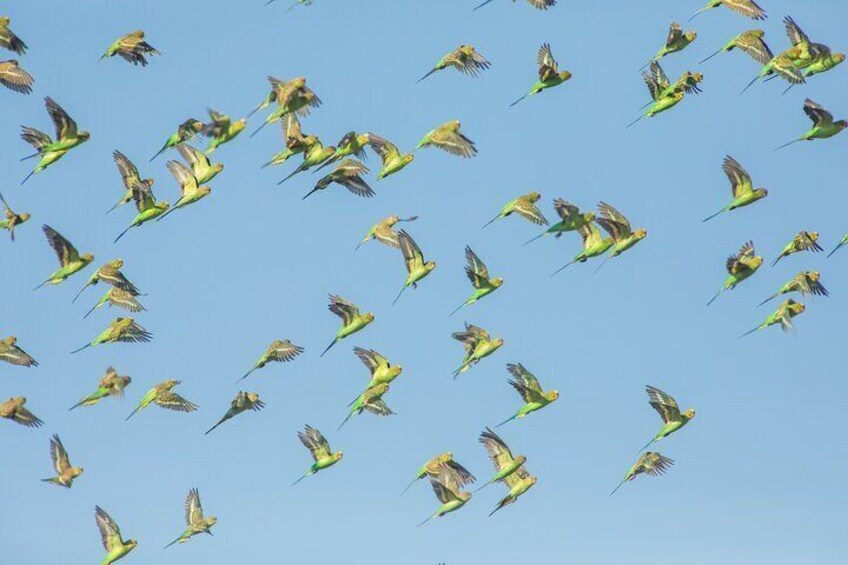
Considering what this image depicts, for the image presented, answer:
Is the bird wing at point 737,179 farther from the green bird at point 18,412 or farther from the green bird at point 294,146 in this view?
the green bird at point 18,412

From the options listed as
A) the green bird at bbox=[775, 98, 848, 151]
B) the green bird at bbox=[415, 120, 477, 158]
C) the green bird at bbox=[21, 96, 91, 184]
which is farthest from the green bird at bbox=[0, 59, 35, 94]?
the green bird at bbox=[775, 98, 848, 151]

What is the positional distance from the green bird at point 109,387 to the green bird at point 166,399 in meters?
6.89

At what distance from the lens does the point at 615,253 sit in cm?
6481

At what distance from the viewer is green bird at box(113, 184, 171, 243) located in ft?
206

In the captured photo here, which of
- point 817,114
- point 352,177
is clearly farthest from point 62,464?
point 817,114

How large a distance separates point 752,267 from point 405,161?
11.4m

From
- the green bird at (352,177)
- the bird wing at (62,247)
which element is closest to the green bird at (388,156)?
the green bird at (352,177)

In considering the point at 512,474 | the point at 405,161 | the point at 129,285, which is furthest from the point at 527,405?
the point at 129,285

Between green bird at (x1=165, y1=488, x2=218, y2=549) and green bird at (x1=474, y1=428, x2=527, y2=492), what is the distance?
935 centimetres

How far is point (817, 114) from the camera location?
64688 mm

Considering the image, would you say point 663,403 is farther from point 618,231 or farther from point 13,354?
point 13,354

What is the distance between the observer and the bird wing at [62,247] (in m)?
61.4

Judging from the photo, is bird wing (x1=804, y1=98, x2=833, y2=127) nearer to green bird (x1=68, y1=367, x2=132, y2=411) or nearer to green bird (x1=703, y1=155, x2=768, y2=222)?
green bird (x1=703, y1=155, x2=768, y2=222)

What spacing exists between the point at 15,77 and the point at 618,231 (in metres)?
18.9
